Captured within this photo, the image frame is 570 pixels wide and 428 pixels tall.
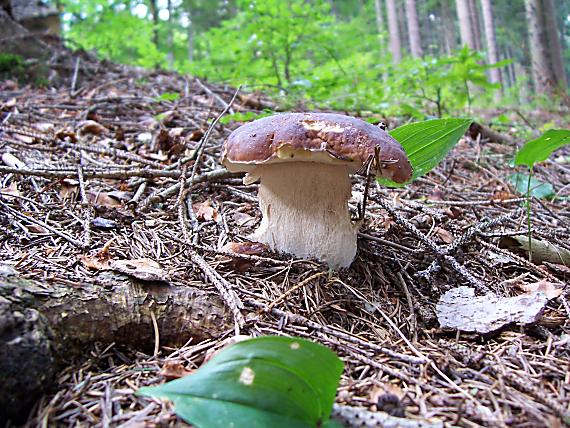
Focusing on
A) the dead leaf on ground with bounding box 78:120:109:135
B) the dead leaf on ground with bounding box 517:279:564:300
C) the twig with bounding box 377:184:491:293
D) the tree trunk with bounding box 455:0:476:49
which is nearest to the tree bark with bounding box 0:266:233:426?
the twig with bounding box 377:184:491:293

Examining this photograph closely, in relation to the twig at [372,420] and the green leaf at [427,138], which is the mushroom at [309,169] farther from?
the twig at [372,420]

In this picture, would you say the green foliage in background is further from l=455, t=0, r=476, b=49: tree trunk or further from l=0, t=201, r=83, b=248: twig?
l=455, t=0, r=476, b=49: tree trunk

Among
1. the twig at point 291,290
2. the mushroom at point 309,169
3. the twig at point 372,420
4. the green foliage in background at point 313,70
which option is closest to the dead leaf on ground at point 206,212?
the mushroom at point 309,169

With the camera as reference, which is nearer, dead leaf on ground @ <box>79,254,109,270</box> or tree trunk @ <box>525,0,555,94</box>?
dead leaf on ground @ <box>79,254,109,270</box>

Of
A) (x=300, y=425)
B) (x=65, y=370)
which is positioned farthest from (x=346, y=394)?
(x=65, y=370)

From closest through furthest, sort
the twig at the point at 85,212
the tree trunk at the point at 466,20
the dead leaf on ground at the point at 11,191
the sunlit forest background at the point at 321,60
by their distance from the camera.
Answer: the twig at the point at 85,212
the dead leaf on ground at the point at 11,191
the sunlit forest background at the point at 321,60
the tree trunk at the point at 466,20

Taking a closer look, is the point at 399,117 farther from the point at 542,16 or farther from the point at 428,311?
the point at 542,16

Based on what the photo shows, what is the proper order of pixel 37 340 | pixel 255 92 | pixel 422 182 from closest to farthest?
pixel 37 340, pixel 422 182, pixel 255 92
